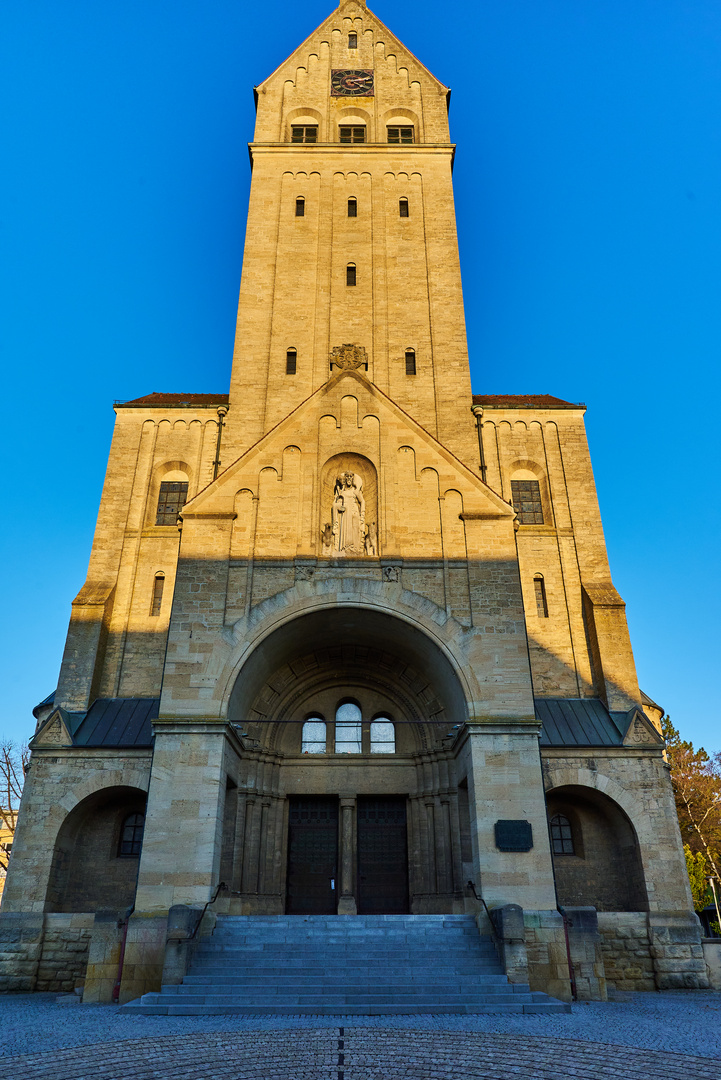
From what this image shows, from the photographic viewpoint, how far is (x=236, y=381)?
25.0m

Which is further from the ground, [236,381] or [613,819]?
[236,381]

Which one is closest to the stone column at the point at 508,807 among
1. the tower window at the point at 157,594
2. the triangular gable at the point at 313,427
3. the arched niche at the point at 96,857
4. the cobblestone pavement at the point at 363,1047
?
the cobblestone pavement at the point at 363,1047

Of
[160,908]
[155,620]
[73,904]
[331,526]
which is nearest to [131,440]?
Result: [155,620]

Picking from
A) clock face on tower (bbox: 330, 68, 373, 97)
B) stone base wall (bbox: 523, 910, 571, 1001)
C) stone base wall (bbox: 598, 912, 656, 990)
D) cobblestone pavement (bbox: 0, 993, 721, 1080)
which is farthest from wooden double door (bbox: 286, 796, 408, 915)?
clock face on tower (bbox: 330, 68, 373, 97)

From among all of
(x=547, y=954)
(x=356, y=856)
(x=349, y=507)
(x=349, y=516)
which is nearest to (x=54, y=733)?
(x=356, y=856)

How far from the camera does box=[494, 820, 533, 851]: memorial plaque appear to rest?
14750 mm

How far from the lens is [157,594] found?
2280 centimetres

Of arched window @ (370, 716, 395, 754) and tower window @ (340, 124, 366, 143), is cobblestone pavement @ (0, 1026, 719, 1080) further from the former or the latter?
tower window @ (340, 124, 366, 143)

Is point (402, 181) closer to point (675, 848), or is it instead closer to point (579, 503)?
point (579, 503)

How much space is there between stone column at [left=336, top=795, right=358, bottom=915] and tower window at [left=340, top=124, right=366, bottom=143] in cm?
2564

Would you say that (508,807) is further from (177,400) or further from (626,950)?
(177,400)

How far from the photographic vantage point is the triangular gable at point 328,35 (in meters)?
32.1

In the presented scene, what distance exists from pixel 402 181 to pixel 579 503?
1482cm

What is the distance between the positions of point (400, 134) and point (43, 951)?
3079 centimetres
